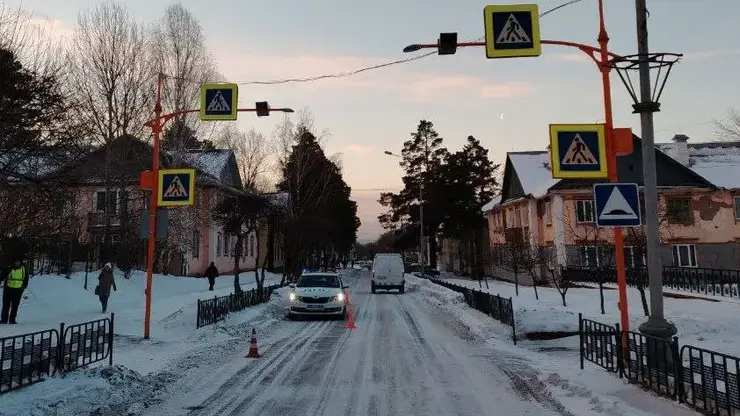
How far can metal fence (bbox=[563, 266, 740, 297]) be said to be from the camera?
20016 mm

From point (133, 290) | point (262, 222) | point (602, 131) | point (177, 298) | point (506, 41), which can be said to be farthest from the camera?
point (262, 222)

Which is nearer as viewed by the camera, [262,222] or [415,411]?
[415,411]

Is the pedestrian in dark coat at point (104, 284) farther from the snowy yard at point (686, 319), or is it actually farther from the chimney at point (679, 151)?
the chimney at point (679, 151)

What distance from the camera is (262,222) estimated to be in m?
26.6

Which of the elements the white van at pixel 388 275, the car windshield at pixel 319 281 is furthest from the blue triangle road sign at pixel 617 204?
the white van at pixel 388 275

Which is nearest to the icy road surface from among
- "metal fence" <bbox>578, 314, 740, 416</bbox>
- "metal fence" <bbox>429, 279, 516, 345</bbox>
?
"metal fence" <bbox>429, 279, 516, 345</bbox>

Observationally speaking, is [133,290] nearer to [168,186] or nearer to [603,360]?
[168,186]

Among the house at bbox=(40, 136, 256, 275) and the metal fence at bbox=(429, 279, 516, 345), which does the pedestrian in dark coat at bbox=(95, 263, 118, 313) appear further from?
the metal fence at bbox=(429, 279, 516, 345)

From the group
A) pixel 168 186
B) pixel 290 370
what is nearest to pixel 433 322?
pixel 290 370

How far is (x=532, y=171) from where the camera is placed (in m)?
40.3

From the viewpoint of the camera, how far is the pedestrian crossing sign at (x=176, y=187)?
12.9 meters

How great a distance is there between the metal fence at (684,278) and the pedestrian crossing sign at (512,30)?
408 inches

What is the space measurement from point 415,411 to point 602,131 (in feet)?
17.5

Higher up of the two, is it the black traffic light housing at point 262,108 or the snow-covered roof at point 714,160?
the snow-covered roof at point 714,160
